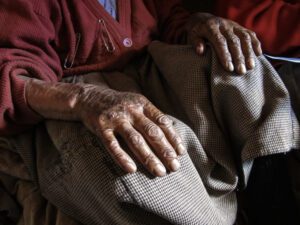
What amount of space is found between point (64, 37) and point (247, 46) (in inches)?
16.0

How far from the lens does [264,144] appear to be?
717 mm

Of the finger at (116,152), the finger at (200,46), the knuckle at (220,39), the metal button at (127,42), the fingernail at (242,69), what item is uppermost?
the knuckle at (220,39)

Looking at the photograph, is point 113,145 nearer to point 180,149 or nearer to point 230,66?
point 180,149

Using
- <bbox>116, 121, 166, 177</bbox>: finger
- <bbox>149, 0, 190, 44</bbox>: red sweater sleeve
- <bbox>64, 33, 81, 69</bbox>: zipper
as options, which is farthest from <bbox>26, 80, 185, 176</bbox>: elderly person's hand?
<bbox>149, 0, 190, 44</bbox>: red sweater sleeve

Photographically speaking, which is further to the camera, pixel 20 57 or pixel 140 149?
pixel 20 57

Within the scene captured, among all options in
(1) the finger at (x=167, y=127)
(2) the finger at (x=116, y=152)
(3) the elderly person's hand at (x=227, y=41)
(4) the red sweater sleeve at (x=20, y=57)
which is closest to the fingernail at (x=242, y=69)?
(3) the elderly person's hand at (x=227, y=41)

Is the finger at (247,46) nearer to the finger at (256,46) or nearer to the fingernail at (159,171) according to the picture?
the finger at (256,46)

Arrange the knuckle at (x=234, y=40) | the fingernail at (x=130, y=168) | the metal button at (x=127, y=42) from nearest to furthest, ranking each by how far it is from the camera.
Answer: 1. the fingernail at (x=130, y=168)
2. the knuckle at (x=234, y=40)
3. the metal button at (x=127, y=42)

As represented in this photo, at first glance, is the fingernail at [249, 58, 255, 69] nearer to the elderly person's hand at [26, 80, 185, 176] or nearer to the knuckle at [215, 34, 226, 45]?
the knuckle at [215, 34, 226, 45]

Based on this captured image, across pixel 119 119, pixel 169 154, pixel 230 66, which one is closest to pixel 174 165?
pixel 169 154

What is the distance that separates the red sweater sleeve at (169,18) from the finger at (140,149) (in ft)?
1.51

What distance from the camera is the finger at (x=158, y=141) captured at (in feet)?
2.10

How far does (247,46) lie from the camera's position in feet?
2.73

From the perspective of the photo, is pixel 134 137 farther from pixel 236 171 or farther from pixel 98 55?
pixel 98 55
